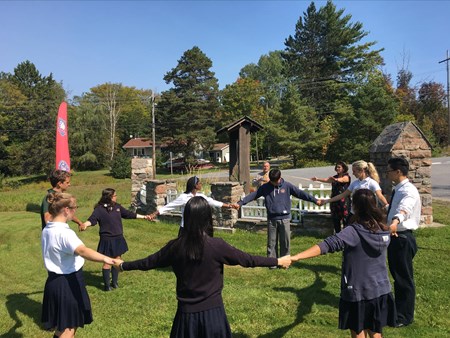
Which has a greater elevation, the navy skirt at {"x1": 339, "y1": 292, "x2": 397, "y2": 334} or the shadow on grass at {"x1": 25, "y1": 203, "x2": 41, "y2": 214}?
the navy skirt at {"x1": 339, "y1": 292, "x2": 397, "y2": 334}

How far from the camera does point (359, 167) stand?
5.57 metres

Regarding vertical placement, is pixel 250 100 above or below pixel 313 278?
above

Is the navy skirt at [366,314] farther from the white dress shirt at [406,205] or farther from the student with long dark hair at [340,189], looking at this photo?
the student with long dark hair at [340,189]

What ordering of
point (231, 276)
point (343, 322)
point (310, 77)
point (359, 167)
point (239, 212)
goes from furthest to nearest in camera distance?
point (310, 77)
point (239, 212)
point (231, 276)
point (359, 167)
point (343, 322)

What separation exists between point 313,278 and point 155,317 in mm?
2715

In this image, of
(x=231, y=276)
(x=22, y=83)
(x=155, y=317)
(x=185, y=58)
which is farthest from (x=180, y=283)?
(x=22, y=83)

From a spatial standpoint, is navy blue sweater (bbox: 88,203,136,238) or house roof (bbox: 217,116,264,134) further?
house roof (bbox: 217,116,264,134)

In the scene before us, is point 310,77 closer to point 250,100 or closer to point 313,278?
point 250,100

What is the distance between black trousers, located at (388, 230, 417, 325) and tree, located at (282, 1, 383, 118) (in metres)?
40.5

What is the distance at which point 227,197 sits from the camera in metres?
9.72

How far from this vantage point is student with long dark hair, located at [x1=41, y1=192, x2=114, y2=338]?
10.7ft

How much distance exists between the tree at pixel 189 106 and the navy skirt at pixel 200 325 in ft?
131

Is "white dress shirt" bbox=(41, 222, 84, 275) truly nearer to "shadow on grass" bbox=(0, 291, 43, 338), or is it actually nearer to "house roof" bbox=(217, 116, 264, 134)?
"shadow on grass" bbox=(0, 291, 43, 338)

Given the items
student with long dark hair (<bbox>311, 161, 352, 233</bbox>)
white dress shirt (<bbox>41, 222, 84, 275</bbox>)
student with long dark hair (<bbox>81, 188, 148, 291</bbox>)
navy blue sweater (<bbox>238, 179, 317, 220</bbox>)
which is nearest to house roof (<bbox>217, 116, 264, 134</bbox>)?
student with long dark hair (<bbox>311, 161, 352, 233</bbox>)
